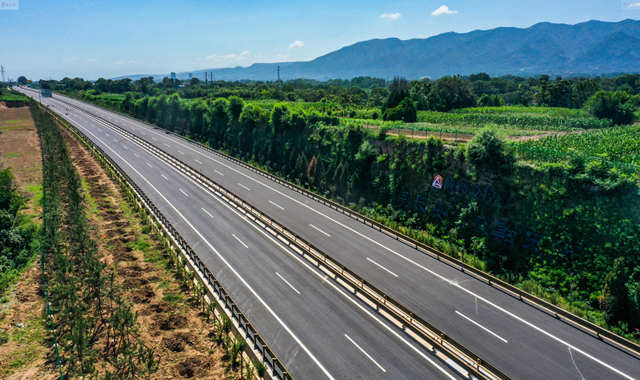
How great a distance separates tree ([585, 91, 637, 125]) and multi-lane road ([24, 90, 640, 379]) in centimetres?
5046

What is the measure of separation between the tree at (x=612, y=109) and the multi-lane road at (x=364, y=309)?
50.5 metres

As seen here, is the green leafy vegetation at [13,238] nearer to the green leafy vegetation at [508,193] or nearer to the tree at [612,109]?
the green leafy vegetation at [508,193]

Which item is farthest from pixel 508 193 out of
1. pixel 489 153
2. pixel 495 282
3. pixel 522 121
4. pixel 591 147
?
pixel 522 121

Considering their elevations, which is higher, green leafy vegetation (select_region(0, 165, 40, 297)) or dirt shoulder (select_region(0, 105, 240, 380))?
green leafy vegetation (select_region(0, 165, 40, 297))

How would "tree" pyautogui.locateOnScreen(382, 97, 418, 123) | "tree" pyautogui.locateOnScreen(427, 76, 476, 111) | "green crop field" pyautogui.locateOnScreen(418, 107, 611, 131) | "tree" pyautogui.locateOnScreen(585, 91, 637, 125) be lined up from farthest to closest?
"tree" pyautogui.locateOnScreen(427, 76, 476, 111) < "tree" pyautogui.locateOnScreen(382, 97, 418, 123) < "tree" pyautogui.locateOnScreen(585, 91, 637, 125) < "green crop field" pyautogui.locateOnScreen(418, 107, 611, 131)

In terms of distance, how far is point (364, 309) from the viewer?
2191 cm

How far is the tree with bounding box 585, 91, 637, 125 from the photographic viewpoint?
184 ft

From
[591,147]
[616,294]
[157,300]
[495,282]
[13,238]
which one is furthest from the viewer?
[591,147]

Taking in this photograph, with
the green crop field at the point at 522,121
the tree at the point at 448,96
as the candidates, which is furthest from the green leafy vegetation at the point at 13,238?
the tree at the point at 448,96

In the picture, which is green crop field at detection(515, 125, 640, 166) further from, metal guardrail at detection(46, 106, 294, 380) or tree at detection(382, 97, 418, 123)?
tree at detection(382, 97, 418, 123)

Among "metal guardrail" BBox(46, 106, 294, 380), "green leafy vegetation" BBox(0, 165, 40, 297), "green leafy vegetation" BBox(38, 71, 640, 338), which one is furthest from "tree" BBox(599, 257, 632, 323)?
"green leafy vegetation" BBox(0, 165, 40, 297)

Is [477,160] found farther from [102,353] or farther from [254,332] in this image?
[102,353]

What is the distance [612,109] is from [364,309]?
6073 cm

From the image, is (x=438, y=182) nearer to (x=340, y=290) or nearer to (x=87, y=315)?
(x=340, y=290)
